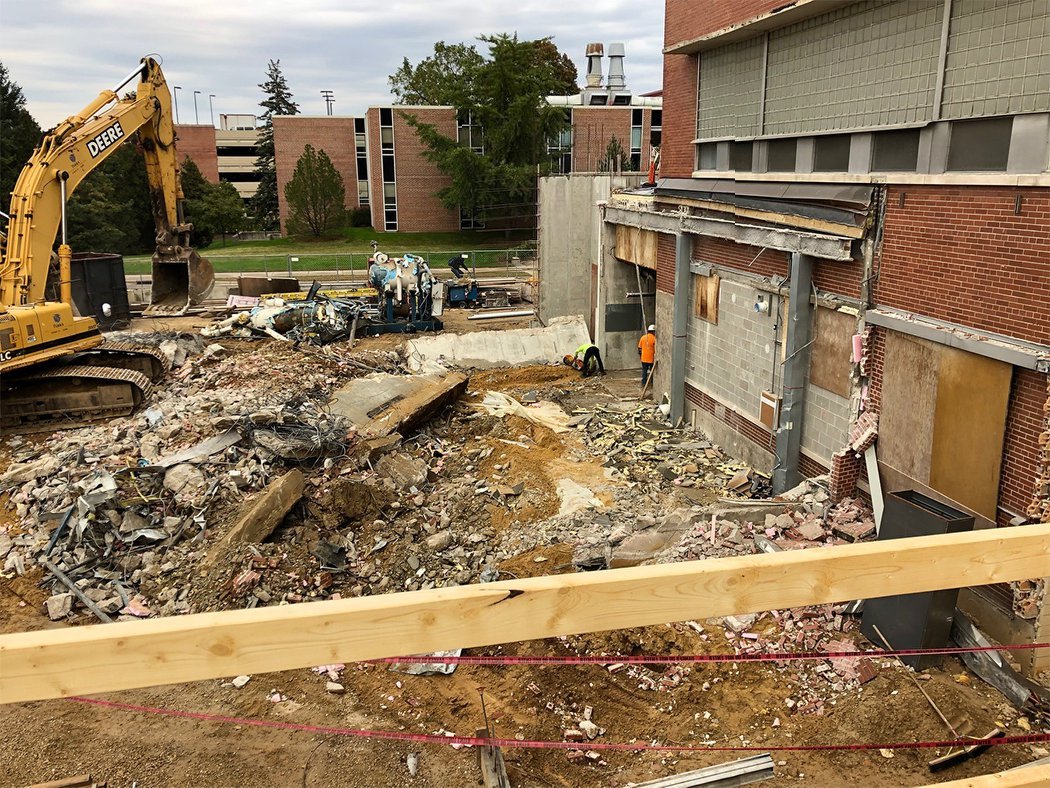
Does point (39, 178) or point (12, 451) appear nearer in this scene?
point (12, 451)

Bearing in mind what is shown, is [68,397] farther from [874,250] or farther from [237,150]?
[237,150]

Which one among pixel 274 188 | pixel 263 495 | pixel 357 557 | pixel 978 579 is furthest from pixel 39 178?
pixel 274 188

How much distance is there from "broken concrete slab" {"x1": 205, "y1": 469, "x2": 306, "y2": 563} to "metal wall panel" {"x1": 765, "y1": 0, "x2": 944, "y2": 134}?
9.27 m

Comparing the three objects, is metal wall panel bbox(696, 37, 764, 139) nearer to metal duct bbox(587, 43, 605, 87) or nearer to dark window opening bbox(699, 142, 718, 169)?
dark window opening bbox(699, 142, 718, 169)

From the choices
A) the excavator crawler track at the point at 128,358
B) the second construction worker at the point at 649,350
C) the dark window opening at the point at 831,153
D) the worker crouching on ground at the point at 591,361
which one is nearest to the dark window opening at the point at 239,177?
the excavator crawler track at the point at 128,358

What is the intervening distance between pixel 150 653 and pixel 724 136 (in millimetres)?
15198

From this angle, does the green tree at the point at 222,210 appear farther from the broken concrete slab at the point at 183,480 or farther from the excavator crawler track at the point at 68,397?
the broken concrete slab at the point at 183,480

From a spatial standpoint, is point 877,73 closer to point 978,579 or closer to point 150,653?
point 978,579

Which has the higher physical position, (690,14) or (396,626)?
(690,14)

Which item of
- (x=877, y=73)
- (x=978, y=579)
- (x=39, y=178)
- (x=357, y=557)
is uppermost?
(x=877, y=73)

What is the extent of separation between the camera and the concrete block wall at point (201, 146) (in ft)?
230

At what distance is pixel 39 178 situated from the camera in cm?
1773

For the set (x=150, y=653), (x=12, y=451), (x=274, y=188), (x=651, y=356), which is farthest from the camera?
(x=274, y=188)

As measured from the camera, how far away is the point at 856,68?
11.6 metres
